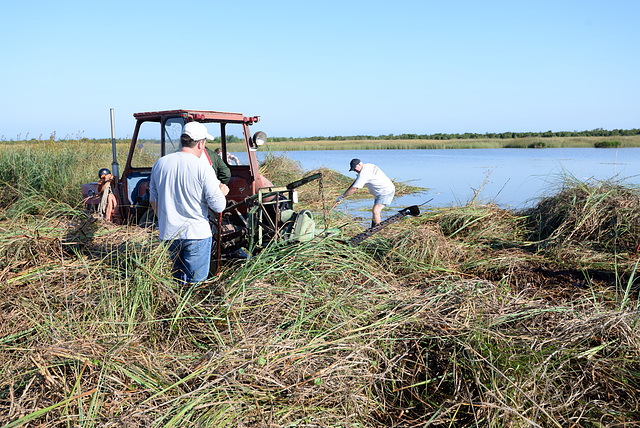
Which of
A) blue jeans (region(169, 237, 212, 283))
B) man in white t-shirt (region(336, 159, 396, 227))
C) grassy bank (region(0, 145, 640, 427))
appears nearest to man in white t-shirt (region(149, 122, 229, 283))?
blue jeans (region(169, 237, 212, 283))

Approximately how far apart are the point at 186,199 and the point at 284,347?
1.50m

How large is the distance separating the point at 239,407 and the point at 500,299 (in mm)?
2417

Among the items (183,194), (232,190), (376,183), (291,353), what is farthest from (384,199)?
(291,353)

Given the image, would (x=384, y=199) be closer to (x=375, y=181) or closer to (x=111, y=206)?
(x=375, y=181)

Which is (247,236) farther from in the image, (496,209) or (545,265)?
(496,209)

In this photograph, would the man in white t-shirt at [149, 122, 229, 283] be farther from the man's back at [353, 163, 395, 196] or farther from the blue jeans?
the man's back at [353, 163, 395, 196]

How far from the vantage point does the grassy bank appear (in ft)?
7.71

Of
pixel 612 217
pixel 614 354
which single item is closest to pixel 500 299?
pixel 614 354

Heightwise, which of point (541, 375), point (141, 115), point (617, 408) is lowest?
point (617, 408)

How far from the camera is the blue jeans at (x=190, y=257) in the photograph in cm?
363

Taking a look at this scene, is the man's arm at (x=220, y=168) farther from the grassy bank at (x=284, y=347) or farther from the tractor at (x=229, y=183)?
the grassy bank at (x=284, y=347)

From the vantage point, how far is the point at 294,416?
7.92 ft

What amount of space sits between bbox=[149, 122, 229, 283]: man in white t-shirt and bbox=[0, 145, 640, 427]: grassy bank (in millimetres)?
210

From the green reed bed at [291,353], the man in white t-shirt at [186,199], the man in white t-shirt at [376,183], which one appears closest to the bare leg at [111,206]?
the green reed bed at [291,353]
